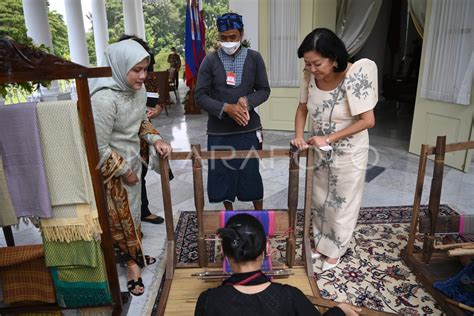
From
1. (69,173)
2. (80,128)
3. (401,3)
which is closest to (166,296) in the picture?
(69,173)

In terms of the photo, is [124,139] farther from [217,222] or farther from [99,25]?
[99,25]

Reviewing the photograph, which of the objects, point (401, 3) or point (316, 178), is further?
point (401, 3)

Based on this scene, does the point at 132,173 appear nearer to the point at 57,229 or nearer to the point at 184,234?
the point at 57,229

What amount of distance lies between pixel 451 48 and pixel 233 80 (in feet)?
8.34

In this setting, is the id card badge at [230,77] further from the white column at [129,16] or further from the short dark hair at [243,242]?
the white column at [129,16]

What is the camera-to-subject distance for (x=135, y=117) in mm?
1844

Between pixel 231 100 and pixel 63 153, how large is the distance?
1122 millimetres

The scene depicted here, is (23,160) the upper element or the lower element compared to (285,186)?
upper

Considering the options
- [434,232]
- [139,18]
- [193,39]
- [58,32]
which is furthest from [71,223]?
[58,32]

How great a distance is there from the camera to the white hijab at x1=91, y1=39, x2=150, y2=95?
165 centimetres

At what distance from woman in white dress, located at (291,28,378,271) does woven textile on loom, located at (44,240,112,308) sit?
3.42ft

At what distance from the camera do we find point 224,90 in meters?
2.22

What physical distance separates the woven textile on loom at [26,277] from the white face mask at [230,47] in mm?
1423

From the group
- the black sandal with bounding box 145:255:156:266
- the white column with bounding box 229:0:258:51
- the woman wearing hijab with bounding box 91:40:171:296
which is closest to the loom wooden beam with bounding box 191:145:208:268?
the woman wearing hijab with bounding box 91:40:171:296
